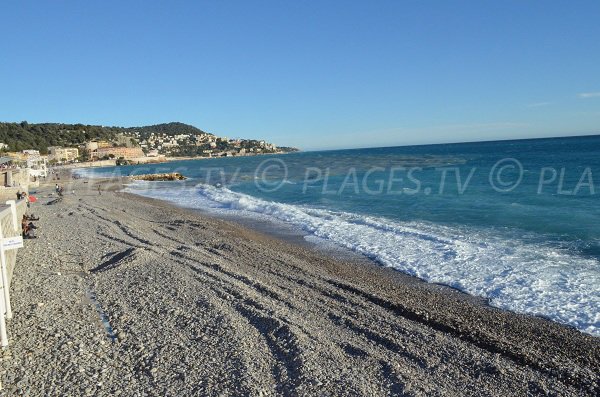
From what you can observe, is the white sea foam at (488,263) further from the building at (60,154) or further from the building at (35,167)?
the building at (60,154)

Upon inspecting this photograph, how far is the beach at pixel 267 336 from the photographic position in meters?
4.80

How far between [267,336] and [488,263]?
6350 millimetres

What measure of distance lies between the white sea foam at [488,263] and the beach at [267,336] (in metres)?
0.62

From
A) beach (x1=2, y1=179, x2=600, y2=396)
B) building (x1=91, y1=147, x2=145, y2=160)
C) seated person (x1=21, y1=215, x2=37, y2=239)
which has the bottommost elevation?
beach (x1=2, y1=179, x2=600, y2=396)

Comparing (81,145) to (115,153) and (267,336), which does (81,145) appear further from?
(267,336)

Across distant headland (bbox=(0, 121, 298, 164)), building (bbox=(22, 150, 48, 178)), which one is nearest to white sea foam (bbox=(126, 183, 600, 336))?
building (bbox=(22, 150, 48, 178))

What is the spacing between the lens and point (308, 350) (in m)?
5.49

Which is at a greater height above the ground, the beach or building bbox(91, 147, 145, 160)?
building bbox(91, 147, 145, 160)

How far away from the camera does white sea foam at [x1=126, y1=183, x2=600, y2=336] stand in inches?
296

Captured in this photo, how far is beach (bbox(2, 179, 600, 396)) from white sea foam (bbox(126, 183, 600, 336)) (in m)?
0.62

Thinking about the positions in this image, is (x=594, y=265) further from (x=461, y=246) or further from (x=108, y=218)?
(x=108, y=218)

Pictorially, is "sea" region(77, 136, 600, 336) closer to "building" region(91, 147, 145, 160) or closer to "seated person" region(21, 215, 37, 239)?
"seated person" region(21, 215, 37, 239)

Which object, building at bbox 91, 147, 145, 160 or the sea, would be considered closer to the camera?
the sea

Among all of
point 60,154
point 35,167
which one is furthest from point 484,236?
point 60,154
